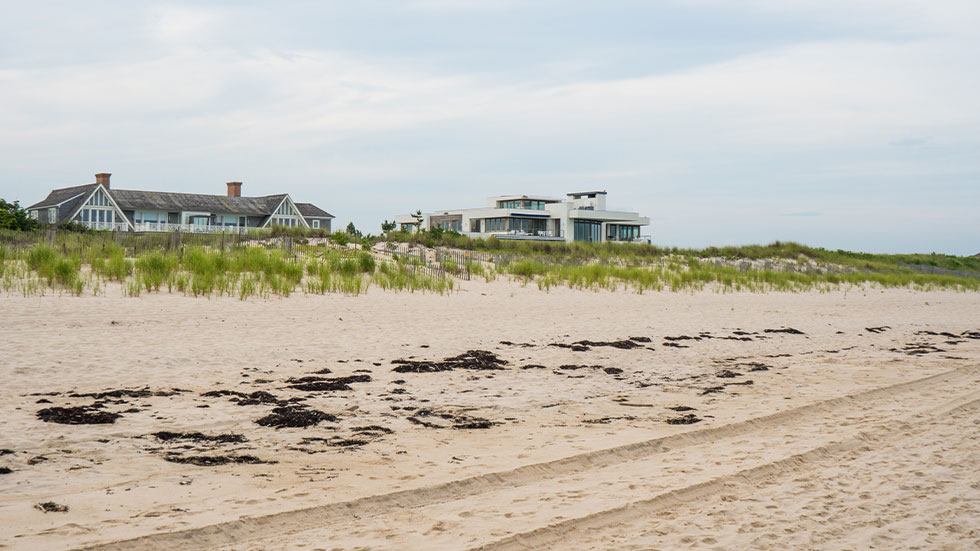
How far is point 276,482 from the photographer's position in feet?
16.1

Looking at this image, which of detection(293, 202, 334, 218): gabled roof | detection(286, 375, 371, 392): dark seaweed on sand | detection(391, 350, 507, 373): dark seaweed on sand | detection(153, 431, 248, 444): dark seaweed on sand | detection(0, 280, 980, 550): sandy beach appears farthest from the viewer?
detection(293, 202, 334, 218): gabled roof

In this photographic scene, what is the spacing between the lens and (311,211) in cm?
6412

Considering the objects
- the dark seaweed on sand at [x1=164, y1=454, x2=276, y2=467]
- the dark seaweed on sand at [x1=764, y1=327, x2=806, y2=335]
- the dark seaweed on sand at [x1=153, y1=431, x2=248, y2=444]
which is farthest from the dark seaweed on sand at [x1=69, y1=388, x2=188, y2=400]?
→ the dark seaweed on sand at [x1=764, y1=327, x2=806, y2=335]

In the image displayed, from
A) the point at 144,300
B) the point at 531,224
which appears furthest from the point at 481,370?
the point at 531,224

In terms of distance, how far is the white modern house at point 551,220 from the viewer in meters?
67.0

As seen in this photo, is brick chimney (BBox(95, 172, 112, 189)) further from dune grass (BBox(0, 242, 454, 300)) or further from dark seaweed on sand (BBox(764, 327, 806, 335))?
dark seaweed on sand (BBox(764, 327, 806, 335))

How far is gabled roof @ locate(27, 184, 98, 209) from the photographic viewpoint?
5038cm

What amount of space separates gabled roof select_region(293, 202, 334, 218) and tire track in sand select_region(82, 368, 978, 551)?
58824mm

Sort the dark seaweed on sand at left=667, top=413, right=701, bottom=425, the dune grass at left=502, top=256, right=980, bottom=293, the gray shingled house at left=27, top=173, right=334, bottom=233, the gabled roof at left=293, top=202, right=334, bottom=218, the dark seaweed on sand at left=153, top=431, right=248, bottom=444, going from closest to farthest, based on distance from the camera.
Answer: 1. the dark seaweed on sand at left=153, top=431, right=248, bottom=444
2. the dark seaweed on sand at left=667, top=413, right=701, bottom=425
3. the dune grass at left=502, top=256, right=980, bottom=293
4. the gray shingled house at left=27, top=173, right=334, bottom=233
5. the gabled roof at left=293, top=202, right=334, bottom=218

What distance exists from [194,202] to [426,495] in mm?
54777

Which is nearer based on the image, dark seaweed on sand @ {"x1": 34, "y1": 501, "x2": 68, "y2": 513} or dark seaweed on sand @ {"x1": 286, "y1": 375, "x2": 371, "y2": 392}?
dark seaweed on sand @ {"x1": 34, "y1": 501, "x2": 68, "y2": 513}

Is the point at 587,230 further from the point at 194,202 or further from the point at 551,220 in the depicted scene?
the point at 194,202

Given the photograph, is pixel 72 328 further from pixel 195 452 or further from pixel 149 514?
pixel 149 514

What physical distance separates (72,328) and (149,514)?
7.64m
